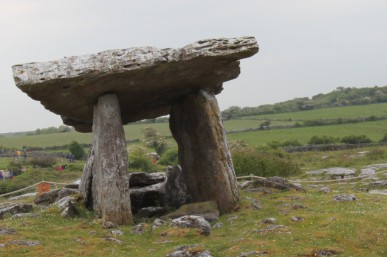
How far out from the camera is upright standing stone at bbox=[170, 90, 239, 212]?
24766mm

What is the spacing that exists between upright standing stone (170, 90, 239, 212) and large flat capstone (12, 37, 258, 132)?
1.42 metres

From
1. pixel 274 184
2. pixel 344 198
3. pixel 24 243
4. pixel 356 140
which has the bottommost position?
pixel 356 140

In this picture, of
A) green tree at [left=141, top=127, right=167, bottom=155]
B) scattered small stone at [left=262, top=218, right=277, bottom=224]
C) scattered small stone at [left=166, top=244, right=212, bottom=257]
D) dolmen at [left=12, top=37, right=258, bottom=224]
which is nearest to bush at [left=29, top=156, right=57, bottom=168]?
green tree at [left=141, top=127, right=167, bottom=155]

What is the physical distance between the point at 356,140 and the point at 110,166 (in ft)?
211

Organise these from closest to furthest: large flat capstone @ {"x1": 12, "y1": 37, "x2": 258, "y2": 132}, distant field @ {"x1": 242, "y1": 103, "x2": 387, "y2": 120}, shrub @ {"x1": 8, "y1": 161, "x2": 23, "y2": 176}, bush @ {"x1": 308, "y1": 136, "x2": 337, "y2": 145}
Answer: large flat capstone @ {"x1": 12, "y1": 37, "x2": 258, "y2": 132}, shrub @ {"x1": 8, "y1": 161, "x2": 23, "y2": 176}, bush @ {"x1": 308, "y1": 136, "x2": 337, "y2": 145}, distant field @ {"x1": 242, "y1": 103, "x2": 387, "y2": 120}

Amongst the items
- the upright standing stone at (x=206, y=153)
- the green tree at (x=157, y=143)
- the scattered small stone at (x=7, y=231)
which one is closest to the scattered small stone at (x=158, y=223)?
the upright standing stone at (x=206, y=153)

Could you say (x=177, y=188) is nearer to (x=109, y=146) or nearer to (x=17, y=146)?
(x=109, y=146)

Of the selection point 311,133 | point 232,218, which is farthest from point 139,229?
point 311,133

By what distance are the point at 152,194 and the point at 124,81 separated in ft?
23.3

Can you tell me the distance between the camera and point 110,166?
896 inches

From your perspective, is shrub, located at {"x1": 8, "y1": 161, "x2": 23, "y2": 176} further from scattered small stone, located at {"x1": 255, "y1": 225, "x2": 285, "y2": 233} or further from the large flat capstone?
scattered small stone, located at {"x1": 255, "y1": 225, "x2": 285, "y2": 233}

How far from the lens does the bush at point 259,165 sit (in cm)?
4566

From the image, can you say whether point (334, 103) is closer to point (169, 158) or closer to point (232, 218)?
point (169, 158)

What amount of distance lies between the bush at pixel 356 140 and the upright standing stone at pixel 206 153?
58.4 m
